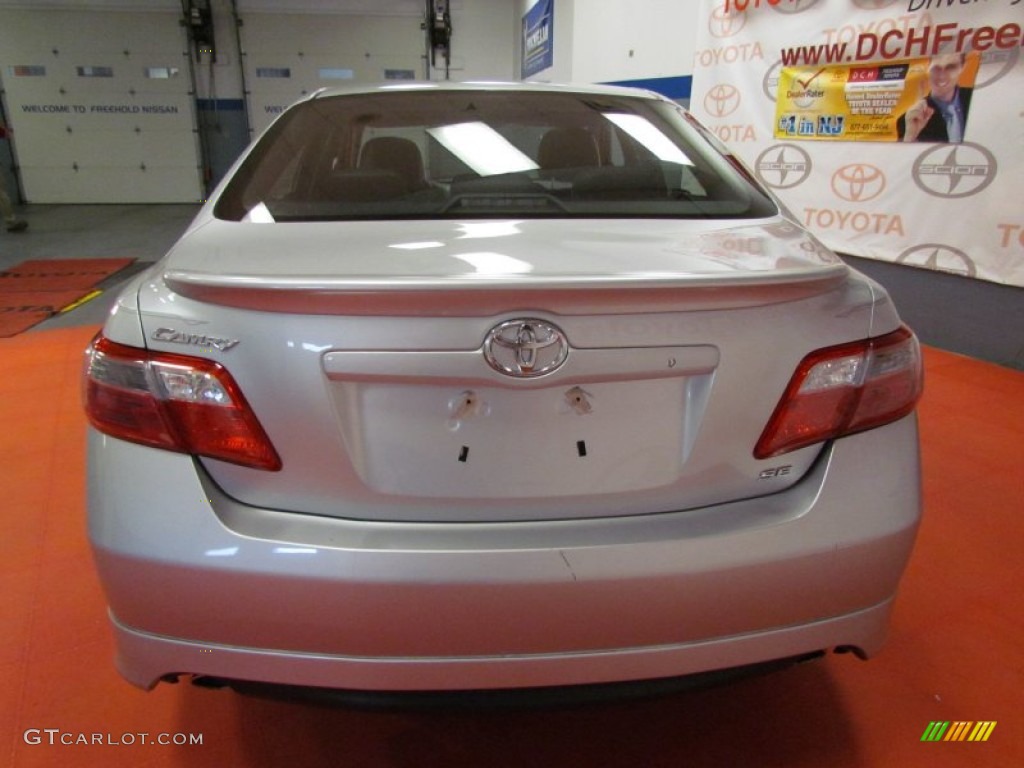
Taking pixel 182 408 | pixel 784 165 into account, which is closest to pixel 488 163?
pixel 182 408

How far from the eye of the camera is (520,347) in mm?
852

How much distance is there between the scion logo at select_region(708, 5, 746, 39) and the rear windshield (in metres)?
3.29

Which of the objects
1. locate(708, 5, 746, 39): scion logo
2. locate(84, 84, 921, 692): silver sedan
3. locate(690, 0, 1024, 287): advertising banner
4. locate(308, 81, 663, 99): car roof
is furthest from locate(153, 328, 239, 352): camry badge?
locate(708, 5, 746, 39): scion logo

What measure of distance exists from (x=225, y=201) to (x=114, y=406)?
1.87ft

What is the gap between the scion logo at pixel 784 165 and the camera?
13.8 ft

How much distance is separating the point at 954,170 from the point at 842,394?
323 cm

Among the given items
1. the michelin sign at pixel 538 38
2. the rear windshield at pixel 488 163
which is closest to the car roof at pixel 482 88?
the rear windshield at pixel 488 163

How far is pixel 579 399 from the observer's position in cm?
88

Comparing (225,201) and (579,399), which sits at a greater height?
(225,201)

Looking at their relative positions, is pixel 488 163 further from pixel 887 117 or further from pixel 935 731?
pixel 887 117

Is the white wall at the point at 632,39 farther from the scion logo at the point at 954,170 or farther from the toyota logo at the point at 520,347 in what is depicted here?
the toyota logo at the point at 520,347

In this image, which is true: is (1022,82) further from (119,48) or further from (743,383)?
(119,48)

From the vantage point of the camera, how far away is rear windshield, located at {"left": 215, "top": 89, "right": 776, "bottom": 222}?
1.28 meters

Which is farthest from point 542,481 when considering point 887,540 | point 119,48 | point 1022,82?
point 119,48
